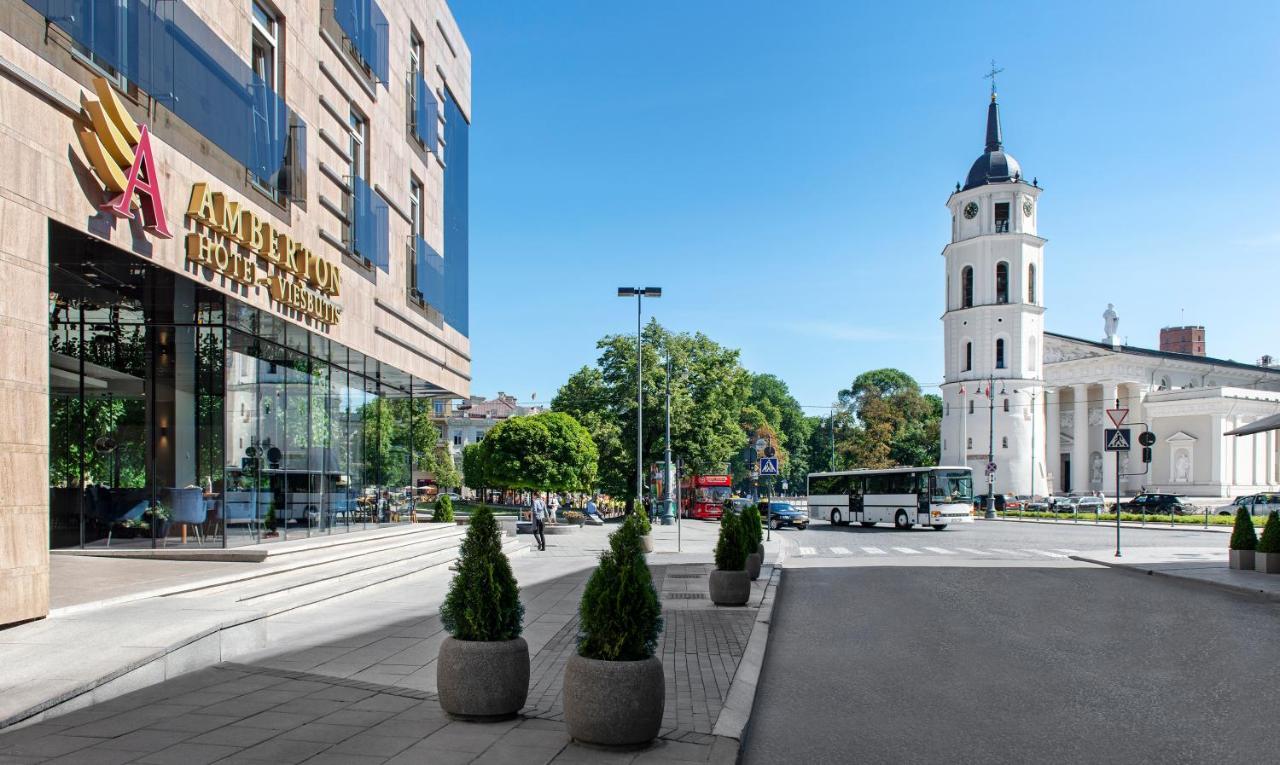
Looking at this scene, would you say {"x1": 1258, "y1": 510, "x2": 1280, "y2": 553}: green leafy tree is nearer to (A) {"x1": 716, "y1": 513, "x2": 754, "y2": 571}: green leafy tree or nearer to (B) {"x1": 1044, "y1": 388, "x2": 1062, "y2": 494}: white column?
(A) {"x1": 716, "y1": 513, "x2": 754, "y2": 571}: green leafy tree

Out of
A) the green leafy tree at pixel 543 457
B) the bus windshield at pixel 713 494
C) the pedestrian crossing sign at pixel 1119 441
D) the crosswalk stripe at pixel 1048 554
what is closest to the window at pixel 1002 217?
the bus windshield at pixel 713 494

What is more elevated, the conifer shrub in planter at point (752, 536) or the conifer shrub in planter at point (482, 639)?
the conifer shrub in planter at point (482, 639)

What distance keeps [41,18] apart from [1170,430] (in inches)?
3485

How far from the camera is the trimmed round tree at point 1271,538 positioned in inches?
764

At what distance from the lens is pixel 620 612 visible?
6.60m

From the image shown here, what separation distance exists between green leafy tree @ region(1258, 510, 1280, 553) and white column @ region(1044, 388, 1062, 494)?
71949mm

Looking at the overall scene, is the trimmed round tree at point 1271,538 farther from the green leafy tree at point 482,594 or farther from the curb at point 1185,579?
the green leafy tree at point 482,594

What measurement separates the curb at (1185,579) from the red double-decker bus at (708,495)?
34.7 m

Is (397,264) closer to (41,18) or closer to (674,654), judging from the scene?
(41,18)

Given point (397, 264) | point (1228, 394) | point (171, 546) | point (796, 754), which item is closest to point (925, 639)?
point (796, 754)

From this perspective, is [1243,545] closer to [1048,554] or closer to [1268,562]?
[1268,562]

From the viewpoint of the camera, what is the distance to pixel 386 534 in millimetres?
21953

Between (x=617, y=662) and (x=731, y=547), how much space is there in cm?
832

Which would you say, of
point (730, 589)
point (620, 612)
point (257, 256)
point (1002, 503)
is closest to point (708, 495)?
point (1002, 503)
